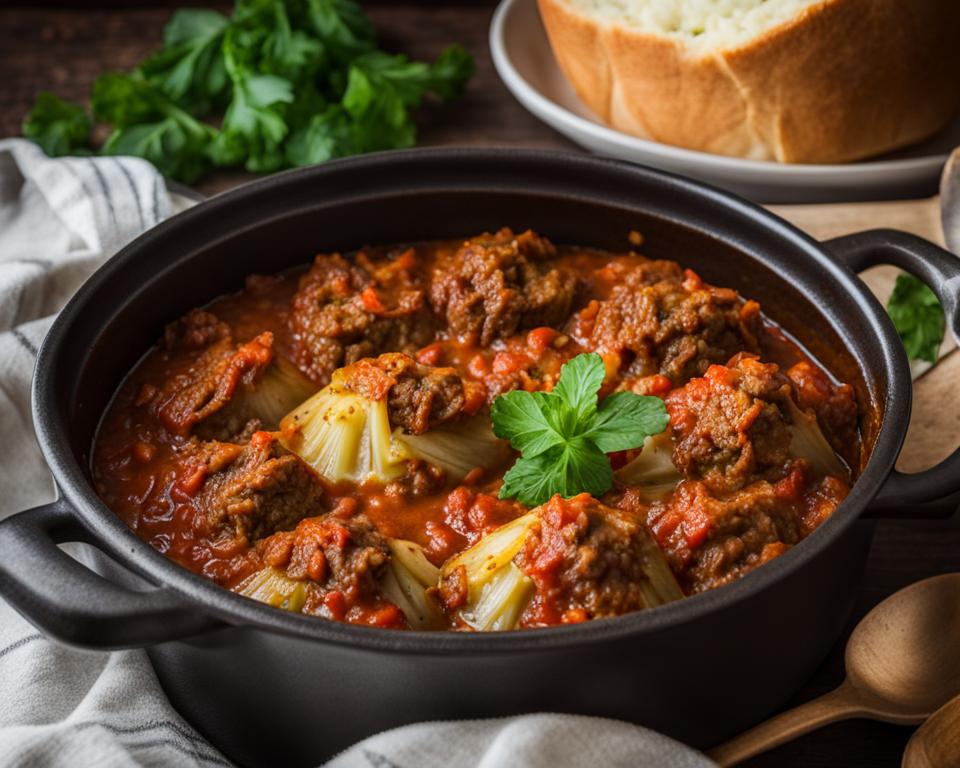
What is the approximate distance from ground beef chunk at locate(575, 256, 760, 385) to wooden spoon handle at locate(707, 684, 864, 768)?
1195mm

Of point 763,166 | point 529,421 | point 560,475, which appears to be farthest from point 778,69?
point 560,475

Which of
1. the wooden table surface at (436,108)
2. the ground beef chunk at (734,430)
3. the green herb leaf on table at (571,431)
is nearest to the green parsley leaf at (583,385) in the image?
the green herb leaf on table at (571,431)

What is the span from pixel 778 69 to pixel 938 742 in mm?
Result: 3081

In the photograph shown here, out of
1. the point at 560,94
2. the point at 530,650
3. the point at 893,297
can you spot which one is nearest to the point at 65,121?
the point at 560,94

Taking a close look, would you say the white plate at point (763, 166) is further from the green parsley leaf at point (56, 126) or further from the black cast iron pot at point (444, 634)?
the green parsley leaf at point (56, 126)

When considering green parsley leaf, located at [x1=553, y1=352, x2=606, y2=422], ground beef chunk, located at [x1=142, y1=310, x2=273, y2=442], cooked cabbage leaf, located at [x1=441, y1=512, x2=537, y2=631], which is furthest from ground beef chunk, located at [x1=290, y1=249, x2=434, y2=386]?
cooked cabbage leaf, located at [x1=441, y1=512, x2=537, y2=631]

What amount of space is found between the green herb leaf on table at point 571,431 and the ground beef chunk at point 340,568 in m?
0.50

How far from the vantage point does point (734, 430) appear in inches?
150

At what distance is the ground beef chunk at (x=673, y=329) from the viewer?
4238mm

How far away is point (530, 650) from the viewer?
2.88 metres

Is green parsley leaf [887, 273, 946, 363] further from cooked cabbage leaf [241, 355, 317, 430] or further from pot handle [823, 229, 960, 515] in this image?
cooked cabbage leaf [241, 355, 317, 430]

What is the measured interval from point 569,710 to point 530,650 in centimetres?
39

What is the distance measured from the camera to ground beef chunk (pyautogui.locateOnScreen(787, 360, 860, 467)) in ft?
13.5

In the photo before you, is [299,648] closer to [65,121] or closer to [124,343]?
[124,343]
